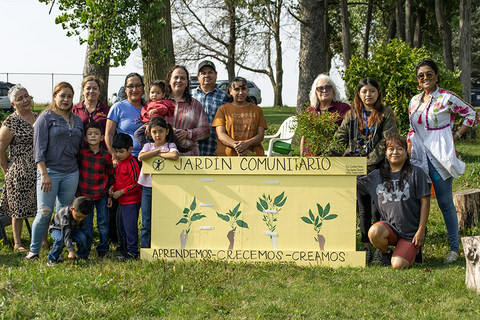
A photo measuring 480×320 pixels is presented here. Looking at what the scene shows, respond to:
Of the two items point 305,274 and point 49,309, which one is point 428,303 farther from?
point 49,309

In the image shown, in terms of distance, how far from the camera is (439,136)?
15.0ft

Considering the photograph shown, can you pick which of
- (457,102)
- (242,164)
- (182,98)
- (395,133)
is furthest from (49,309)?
(457,102)

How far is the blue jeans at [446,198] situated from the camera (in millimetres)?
4613

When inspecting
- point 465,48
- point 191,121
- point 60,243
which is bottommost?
point 60,243

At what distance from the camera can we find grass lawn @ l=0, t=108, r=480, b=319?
11.0 ft

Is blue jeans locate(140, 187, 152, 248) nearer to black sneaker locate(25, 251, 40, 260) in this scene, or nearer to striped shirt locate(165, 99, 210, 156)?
striped shirt locate(165, 99, 210, 156)

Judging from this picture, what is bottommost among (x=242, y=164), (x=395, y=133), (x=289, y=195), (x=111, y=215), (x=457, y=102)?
(x=111, y=215)

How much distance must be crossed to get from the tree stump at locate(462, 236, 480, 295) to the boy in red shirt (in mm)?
3270

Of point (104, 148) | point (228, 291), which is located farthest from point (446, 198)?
point (104, 148)

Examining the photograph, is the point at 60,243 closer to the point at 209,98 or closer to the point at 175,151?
the point at 175,151

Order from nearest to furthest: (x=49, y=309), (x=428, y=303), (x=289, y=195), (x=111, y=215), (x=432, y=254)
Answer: (x=49, y=309) → (x=428, y=303) → (x=289, y=195) → (x=432, y=254) → (x=111, y=215)

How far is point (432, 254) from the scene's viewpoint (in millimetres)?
4930

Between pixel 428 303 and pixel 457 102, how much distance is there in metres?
2.18

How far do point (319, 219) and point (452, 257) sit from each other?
4.95 ft
